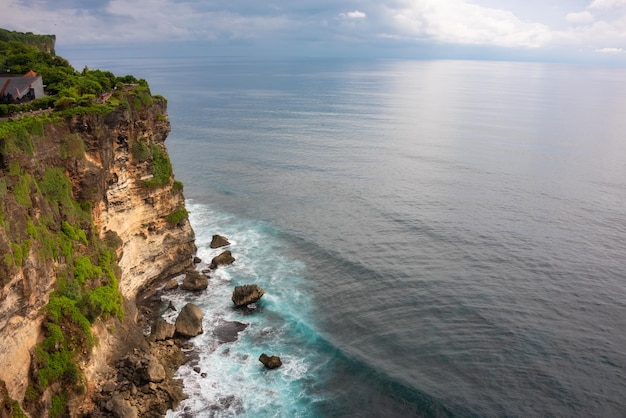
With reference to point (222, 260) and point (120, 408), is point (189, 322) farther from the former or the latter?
point (222, 260)

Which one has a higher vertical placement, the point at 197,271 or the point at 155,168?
the point at 155,168

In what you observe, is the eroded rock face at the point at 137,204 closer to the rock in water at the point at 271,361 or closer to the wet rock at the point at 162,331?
the wet rock at the point at 162,331

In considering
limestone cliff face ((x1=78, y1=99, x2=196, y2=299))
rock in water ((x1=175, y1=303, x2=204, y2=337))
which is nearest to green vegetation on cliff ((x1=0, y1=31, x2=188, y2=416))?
limestone cliff face ((x1=78, y1=99, x2=196, y2=299))

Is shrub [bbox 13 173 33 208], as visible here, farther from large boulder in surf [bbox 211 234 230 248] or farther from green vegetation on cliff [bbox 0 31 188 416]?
large boulder in surf [bbox 211 234 230 248]

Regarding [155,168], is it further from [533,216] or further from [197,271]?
[533,216]

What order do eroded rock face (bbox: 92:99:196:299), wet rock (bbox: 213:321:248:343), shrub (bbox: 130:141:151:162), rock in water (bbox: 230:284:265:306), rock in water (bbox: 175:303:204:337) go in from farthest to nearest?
rock in water (bbox: 230:284:265:306) → shrub (bbox: 130:141:151:162) → wet rock (bbox: 213:321:248:343) → rock in water (bbox: 175:303:204:337) → eroded rock face (bbox: 92:99:196:299)

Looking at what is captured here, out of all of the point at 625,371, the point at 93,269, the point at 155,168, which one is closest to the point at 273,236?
the point at 155,168
